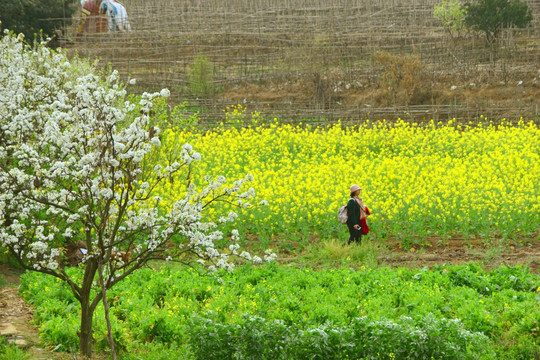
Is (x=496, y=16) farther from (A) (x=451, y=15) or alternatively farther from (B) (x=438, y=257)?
(B) (x=438, y=257)

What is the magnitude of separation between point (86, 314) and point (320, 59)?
2568 centimetres

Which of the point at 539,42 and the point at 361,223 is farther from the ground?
the point at 539,42

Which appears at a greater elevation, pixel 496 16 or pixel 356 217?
pixel 496 16

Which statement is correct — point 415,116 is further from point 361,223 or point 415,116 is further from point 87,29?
point 87,29

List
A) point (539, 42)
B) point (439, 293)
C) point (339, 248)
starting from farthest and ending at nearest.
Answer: point (539, 42) → point (339, 248) → point (439, 293)

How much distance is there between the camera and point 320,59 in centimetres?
3042

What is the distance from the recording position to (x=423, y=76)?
27953mm

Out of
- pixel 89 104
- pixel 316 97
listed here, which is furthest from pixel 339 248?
pixel 316 97

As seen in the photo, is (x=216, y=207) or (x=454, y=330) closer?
(x=454, y=330)

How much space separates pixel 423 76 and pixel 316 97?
4.99 metres

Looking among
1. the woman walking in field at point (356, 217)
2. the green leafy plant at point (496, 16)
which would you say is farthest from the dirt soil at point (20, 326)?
the green leafy plant at point (496, 16)

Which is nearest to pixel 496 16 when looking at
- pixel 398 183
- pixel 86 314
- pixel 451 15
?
pixel 451 15

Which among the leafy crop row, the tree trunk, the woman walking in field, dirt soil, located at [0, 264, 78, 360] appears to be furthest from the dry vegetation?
the tree trunk

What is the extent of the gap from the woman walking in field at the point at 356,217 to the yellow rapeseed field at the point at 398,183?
666mm
